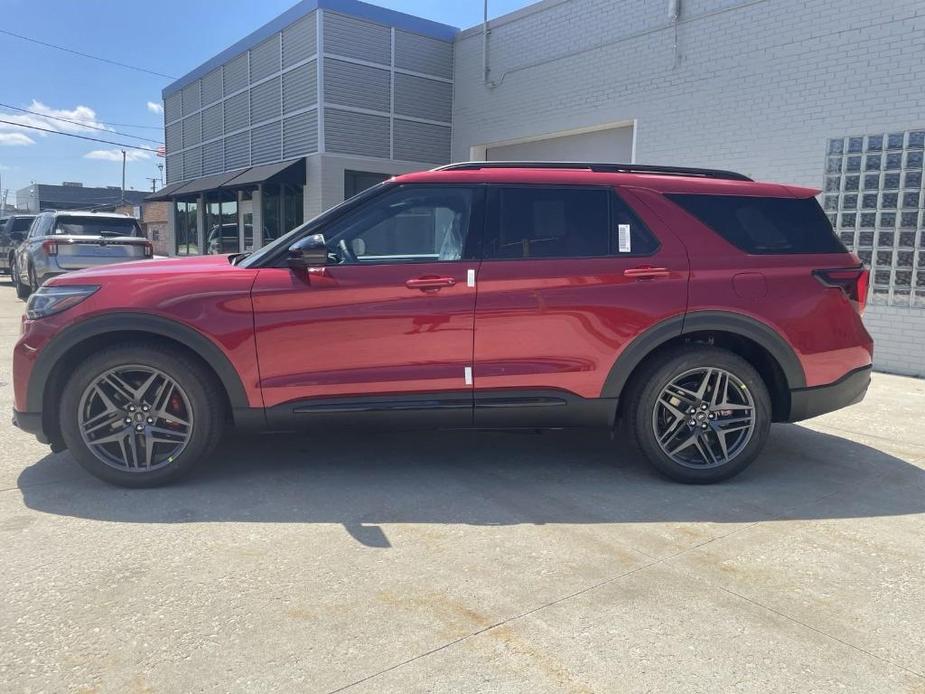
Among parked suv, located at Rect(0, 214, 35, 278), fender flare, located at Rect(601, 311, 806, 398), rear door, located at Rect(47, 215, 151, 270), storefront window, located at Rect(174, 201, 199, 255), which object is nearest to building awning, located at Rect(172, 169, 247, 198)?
storefront window, located at Rect(174, 201, 199, 255)

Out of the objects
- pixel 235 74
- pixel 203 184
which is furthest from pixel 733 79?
pixel 203 184

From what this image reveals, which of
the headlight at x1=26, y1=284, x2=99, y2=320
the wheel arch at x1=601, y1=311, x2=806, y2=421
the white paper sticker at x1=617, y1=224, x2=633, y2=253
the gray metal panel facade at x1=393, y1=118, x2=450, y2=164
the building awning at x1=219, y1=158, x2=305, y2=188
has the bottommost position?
the wheel arch at x1=601, y1=311, x2=806, y2=421

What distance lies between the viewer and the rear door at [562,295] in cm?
406

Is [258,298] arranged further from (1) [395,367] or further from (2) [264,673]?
(2) [264,673]

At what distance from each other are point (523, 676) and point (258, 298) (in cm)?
249

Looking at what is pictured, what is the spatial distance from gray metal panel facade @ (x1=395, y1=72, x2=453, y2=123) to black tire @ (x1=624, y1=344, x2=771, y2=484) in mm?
13417

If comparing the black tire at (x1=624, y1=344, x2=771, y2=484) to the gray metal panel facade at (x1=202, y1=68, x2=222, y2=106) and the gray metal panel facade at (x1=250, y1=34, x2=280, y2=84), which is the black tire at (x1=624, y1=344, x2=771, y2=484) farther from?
the gray metal panel facade at (x1=202, y1=68, x2=222, y2=106)

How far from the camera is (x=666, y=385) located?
4.22m

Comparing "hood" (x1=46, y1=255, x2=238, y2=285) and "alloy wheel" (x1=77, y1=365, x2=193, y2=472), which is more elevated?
"hood" (x1=46, y1=255, x2=238, y2=285)

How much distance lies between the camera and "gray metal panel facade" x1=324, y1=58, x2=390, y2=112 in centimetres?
1552

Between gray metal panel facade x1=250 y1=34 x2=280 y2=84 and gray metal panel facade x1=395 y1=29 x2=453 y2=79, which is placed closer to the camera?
gray metal panel facade x1=395 y1=29 x2=453 y2=79

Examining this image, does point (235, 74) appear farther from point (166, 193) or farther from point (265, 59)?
point (166, 193)

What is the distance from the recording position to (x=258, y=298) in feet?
13.0

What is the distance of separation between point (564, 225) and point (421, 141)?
13.0 meters
